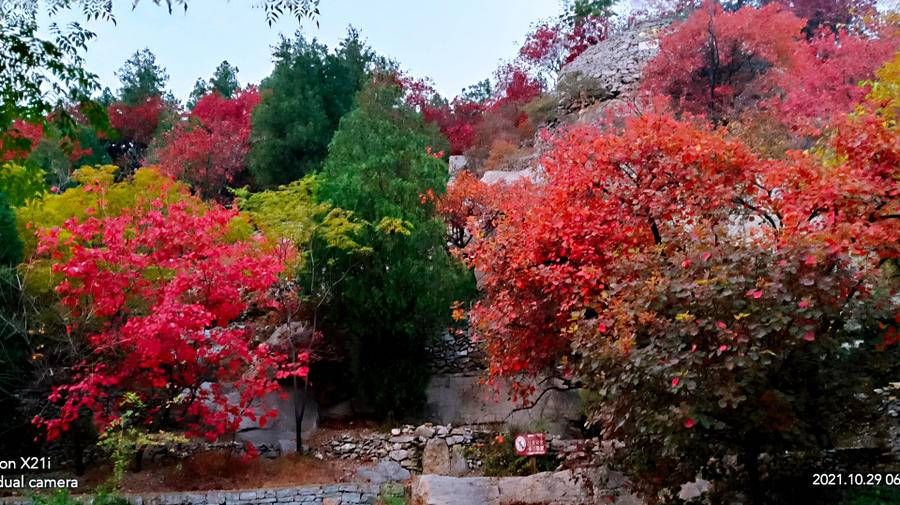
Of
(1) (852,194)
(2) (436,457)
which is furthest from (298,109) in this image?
(1) (852,194)

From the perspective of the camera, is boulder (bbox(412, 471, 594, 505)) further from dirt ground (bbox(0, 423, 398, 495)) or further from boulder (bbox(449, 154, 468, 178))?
boulder (bbox(449, 154, 468, 178))

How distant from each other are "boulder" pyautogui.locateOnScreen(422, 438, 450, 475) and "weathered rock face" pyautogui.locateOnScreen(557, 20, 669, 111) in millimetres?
16475

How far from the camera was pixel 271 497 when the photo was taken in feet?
31.6

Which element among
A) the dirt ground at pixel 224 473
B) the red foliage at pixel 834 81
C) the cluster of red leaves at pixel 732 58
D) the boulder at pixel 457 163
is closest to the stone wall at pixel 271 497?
the dirt ground at pixel 224 473

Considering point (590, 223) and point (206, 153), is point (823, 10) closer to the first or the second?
point (590, 223)

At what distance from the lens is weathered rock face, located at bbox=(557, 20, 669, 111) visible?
2494cm

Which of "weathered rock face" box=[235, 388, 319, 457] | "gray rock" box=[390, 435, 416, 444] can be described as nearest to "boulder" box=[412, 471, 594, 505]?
"gray rock" box=[390, 435, 416, 444]

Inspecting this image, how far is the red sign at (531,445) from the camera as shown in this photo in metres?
10.2

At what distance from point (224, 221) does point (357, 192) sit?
269 cm

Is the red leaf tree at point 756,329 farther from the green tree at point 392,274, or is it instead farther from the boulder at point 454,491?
the green tree at point 392,274

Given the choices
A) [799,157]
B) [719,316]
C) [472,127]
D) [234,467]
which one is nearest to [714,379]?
[719,316]

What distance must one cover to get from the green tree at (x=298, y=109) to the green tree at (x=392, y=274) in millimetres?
7520

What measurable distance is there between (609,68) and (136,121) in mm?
20139

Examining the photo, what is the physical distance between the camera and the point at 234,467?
36.4 ft
